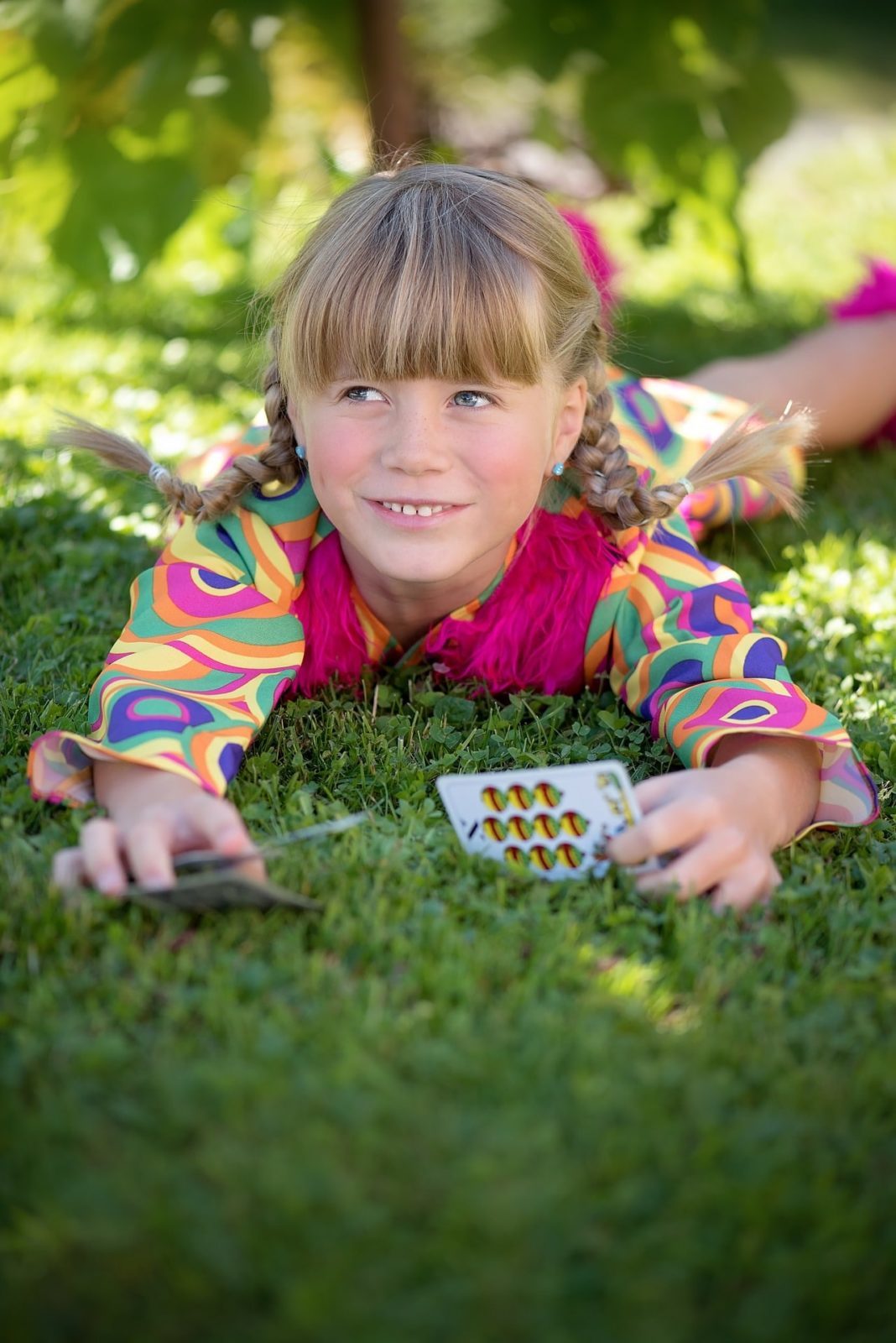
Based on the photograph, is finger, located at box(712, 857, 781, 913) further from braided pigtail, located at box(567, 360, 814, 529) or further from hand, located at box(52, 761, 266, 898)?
braided pigtail, located at box(567, 360, 814, 529)

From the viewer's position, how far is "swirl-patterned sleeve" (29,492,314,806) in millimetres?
2160

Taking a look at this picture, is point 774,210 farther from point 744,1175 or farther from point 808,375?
point 744,1175

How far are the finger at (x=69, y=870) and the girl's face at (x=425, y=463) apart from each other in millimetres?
810

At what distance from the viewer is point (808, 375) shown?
161 inches

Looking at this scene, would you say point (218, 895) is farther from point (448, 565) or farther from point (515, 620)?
point (515, 620)

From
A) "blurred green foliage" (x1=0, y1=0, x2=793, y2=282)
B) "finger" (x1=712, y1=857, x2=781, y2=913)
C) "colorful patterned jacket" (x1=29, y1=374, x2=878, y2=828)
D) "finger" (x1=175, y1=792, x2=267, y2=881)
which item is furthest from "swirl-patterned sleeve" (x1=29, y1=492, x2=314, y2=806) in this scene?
"blurred green foliage" (x1=0, y1=0, x2=793, y2=282)

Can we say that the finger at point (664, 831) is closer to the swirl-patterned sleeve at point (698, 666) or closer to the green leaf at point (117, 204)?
the swirl-patterned sleeve at point (698, 666)

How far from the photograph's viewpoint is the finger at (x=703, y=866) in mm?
2000

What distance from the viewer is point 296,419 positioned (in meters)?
2.54

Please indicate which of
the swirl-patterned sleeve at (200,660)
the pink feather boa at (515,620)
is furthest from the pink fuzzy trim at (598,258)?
the swirl-patterned sleeve at (200,660)

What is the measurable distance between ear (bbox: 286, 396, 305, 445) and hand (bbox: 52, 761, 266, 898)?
2.54ft

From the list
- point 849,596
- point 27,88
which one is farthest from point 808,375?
point 27,88

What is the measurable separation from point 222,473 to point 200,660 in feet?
1.41

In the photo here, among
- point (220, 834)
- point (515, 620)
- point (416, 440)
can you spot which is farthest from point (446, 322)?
point (220, 834)
